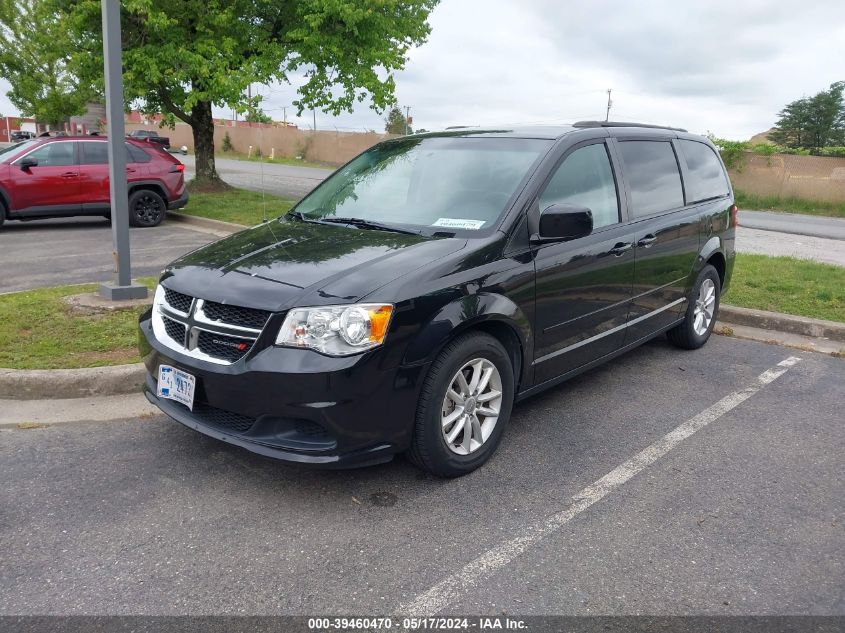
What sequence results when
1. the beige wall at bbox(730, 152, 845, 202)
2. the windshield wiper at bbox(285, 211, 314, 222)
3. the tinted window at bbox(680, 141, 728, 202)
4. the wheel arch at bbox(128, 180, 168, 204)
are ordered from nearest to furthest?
the windshield wiper at bbox(285, 211, 314, 222), the tinted window at bbox(680, 141, 728, 202), the wheel arch at bbox(128, 180, 168, 204), the beige wall at bbox(730, 152, 845, 202)

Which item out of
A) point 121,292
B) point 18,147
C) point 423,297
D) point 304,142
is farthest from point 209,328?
point 304,142

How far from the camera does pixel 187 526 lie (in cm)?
330

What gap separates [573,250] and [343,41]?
1113 cm

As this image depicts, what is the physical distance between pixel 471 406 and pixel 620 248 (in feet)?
5.60

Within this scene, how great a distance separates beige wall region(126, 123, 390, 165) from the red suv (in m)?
27.5

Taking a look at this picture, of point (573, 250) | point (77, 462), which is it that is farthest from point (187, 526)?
point (573, 250)

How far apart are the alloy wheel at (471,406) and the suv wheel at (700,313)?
267cm

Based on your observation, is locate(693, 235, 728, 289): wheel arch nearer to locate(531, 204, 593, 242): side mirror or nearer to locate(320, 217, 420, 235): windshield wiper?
locate(531, 204, 593, 242): side mirror

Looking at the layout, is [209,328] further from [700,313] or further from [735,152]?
[735,152]

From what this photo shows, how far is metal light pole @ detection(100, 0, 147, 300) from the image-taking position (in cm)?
608

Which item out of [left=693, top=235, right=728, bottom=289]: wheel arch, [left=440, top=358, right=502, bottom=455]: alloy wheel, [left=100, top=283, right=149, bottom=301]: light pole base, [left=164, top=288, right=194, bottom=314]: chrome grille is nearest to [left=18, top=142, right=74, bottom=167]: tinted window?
[left=100, top=283, right=149, bottom=301]: light pole base

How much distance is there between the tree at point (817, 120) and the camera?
46.2 metres

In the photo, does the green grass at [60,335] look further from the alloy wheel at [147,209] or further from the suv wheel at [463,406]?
the alloy wheel at [147,209]

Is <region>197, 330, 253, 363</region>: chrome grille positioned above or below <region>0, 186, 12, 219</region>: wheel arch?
below
